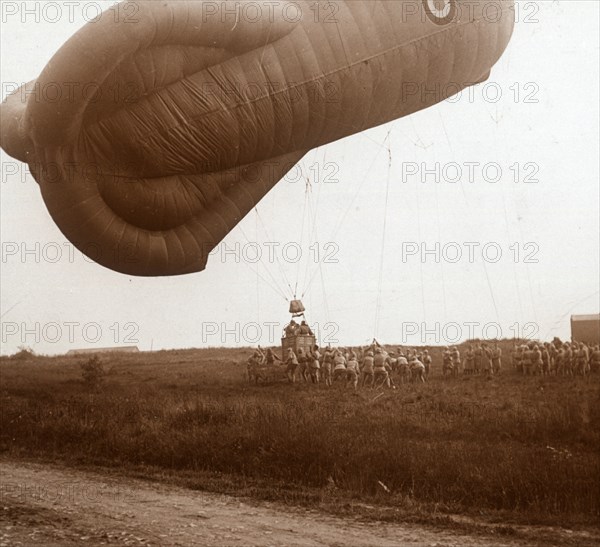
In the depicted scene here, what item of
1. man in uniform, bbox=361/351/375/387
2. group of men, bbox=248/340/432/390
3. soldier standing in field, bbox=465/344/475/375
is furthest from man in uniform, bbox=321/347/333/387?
soldier standing in field, bbox=465/344/475/375

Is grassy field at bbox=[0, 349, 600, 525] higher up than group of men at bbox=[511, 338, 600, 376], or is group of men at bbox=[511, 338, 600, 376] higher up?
group of men at bbox=[511, 338, 600, 376]

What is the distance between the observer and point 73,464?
45.0ft


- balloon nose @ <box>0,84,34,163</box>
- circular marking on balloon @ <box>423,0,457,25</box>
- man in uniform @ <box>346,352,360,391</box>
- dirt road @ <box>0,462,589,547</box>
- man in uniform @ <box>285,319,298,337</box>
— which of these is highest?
circular marking on balloon @ <box>423,0,457,25</box>

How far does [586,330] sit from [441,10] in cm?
1398

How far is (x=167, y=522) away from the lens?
8891 millimetres

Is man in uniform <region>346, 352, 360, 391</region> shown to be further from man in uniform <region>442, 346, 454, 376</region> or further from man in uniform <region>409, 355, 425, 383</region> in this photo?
man in uniform <region>442, 346, 454, 376</region>

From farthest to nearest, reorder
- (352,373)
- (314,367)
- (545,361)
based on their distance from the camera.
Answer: (545,361), (352,373), (314,367)

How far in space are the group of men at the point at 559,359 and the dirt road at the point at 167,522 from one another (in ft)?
38.5

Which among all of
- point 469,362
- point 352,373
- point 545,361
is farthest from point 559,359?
point 352,373

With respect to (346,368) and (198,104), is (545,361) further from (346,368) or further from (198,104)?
(198,104)

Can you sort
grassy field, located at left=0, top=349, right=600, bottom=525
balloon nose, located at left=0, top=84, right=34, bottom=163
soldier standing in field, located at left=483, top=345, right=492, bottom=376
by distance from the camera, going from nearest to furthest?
balloon nose, located at left=0, top=84, right=34, bottom=163 → grassy field, located at left=0, top=349, right=600, bottom=525 → soldier standing in field, located at left=483, top=345, right=492, bottom=376

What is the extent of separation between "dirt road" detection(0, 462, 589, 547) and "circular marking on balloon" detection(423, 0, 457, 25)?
307 inches

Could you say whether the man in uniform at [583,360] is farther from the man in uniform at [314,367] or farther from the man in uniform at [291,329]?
the man in uniform at [291,329]

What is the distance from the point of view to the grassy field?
1000 centimetres
